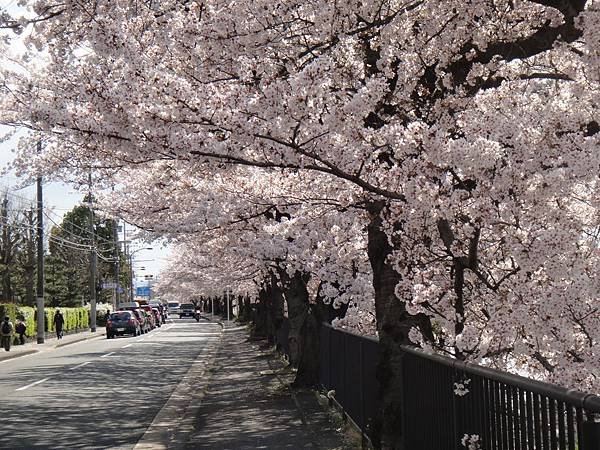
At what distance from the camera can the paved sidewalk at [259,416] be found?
11.1 meters

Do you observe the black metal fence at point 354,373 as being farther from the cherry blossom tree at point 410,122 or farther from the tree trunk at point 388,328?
the cherry blossom tree at point 410,122

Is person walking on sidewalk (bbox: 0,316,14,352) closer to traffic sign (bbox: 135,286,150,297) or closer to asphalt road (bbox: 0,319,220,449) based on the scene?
asphalt road (bbox: 0,319,220,449)

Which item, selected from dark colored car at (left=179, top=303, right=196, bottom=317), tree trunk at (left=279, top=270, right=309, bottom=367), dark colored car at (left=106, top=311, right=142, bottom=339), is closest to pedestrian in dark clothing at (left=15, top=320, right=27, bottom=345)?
dark colored car at (left=106, top=311, right=142, bottom=339)

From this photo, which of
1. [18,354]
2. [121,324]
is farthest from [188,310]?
[18,354]

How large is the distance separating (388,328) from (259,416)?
221 inches

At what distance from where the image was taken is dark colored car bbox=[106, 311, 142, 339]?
165 feet

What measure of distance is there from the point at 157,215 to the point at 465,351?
39.0 feet

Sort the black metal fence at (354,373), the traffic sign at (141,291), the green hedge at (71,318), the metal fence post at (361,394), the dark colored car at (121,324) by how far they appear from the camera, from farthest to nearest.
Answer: the traffic sign at (141,291), the green hedge at (71,318), the dark colored car at (121,324), the metal fence post at (361,394), the black metal fence at (354,373)

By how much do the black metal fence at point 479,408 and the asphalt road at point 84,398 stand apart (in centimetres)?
483

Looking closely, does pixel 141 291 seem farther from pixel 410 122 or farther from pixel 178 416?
pixel 410 122

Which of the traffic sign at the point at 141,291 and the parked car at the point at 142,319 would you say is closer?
the parked car at the point at 142,319

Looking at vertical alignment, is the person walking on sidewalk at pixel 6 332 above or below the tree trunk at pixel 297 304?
below

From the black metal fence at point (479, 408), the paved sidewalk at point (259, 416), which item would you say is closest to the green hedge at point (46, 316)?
the paved sidewalk at point (259, 416)

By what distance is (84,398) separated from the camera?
1717cm
